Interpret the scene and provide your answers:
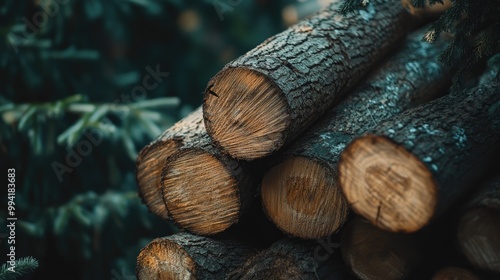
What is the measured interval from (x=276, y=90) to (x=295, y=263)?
26.5 inches

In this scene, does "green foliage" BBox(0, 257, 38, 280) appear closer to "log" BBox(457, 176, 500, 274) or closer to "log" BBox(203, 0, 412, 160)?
"log" BBox(203, 0, 412, 160)

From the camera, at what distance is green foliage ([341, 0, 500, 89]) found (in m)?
2.10

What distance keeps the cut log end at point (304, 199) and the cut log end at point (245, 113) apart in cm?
13

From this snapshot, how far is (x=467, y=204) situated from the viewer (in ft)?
6.07

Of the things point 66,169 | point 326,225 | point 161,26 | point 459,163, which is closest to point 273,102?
point 326,225

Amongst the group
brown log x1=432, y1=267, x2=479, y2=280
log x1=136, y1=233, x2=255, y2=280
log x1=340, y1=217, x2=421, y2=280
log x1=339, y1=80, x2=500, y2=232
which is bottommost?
brown log x1=432, y1=267, x2=479, y2=280

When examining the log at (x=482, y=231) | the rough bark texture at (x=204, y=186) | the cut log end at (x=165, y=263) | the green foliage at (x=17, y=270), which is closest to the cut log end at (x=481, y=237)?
the log at (x=482, y=231)

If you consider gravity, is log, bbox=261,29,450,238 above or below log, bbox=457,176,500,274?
above

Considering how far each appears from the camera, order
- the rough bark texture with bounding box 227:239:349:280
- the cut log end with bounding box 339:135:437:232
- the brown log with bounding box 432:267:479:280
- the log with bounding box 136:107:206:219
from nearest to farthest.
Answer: the cut log end with bounding box 339:135:437:232
the brown log with bounding box 432:267:479:280
the rough bark texture with bounding box 227:239:349:280
the log with bounding box 136:107:206:219

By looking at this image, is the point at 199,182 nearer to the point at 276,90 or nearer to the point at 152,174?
the point at 152,174

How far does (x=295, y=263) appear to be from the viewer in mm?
2090

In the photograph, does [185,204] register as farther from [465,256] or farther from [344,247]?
[465,256]

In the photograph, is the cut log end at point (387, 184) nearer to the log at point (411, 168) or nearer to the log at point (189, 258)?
the log at point (411, 168)

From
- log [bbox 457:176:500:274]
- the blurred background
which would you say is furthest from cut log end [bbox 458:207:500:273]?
the blurred background
